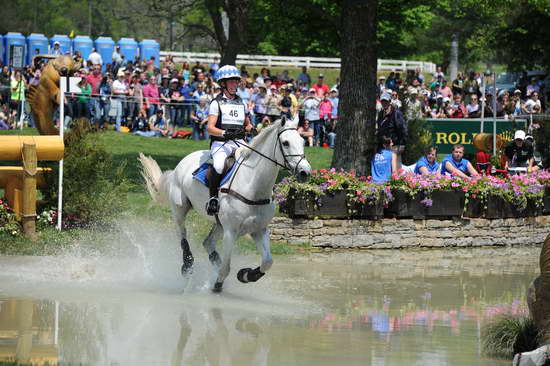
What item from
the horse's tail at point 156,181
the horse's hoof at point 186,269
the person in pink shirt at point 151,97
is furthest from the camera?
the person in pink shirt at point 151,97

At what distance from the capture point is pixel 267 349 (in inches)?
373

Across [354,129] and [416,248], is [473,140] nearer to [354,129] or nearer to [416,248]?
[354,129]

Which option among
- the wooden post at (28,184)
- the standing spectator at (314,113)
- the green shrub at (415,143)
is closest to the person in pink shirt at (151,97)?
the standing spectator at (314,113)

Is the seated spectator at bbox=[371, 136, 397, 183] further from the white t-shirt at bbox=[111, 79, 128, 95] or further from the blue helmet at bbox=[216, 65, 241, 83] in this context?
the white t-shirt at bbox=[111, 79, 128, 95]

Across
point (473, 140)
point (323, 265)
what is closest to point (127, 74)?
point (473, 140)

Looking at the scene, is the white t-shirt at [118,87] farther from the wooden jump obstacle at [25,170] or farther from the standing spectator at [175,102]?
the wooden jump obstacle at [25,170]

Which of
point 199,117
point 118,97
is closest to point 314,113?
point 199,117

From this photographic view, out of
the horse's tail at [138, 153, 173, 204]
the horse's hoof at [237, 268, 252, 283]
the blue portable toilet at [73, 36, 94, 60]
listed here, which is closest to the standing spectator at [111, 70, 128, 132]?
the horse's tail at [138, 153, 173, 204]

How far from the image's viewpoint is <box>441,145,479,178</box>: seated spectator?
18.5m

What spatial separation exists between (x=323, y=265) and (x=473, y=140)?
973 cm

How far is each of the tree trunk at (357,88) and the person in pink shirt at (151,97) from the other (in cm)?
1122

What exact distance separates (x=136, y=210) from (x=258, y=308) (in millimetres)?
7228

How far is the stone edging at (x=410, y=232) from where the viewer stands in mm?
16500

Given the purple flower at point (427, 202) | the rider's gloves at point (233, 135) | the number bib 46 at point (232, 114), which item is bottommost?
the purple flower at point (427, 202)
